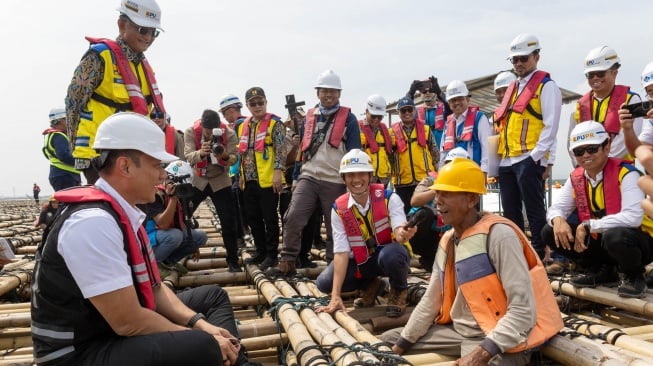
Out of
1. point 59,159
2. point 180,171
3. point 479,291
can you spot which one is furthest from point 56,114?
point 479,291

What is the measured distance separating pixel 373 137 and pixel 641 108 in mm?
3166

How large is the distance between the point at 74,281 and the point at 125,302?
8.3 inches

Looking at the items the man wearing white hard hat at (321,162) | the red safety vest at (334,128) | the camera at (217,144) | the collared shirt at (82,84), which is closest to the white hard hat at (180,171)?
the camera at (217,144)

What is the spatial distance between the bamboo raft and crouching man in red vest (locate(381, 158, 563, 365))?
7.0 inches

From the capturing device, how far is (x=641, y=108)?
3.61m

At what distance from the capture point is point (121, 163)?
214 centimetres

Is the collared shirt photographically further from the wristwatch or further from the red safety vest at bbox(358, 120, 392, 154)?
the red safety vest at bbox(358, 120, 392, 154)

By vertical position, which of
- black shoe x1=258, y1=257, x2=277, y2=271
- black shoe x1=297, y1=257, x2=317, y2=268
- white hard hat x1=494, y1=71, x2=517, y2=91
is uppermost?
white hard hat x1=494, y1=71, x2=517, y2=91

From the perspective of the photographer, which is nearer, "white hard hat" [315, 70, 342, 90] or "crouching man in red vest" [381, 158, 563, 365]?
"crouching man in red vest" [381, 158, 563, 365]

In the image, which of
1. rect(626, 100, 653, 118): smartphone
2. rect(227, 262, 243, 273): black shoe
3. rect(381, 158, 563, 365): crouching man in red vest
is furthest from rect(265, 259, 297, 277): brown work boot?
rect(626, 100, 653, 118): smartphone

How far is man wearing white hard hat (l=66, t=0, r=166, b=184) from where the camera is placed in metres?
3.19

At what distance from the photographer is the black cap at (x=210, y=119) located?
522cm

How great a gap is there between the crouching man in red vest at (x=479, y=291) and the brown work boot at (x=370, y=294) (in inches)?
42.3

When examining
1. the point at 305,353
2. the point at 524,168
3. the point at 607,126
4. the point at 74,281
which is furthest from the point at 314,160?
the point at 74,281
